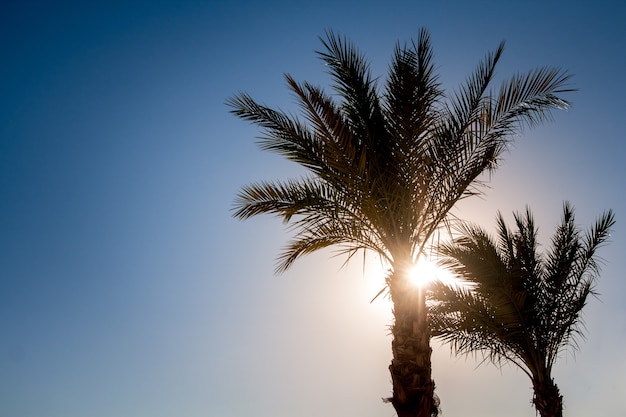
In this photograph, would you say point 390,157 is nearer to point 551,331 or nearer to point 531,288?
point 531,288

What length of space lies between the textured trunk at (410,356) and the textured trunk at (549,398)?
20.1ft

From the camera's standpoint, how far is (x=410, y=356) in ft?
22.2

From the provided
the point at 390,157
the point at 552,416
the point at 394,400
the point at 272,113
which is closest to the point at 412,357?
the point at 394,400

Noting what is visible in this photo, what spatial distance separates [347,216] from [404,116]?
6.78ft

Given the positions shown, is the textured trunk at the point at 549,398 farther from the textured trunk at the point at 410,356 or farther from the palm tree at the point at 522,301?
the textured trunk at the point at 410,356

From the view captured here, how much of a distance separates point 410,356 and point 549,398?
7.20 m

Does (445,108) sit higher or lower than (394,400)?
higher

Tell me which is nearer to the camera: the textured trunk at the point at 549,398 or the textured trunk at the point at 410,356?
the textured trunk at the point at 410,356

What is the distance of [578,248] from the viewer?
37.9 feet

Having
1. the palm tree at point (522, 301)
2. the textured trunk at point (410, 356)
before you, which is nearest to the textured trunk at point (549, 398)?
the palm tree at point (522, 301)

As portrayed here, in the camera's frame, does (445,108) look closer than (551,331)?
Yes

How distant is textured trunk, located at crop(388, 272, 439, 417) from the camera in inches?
255

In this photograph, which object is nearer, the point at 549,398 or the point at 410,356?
the point at 410,356

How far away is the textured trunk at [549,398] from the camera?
36.9 feet
